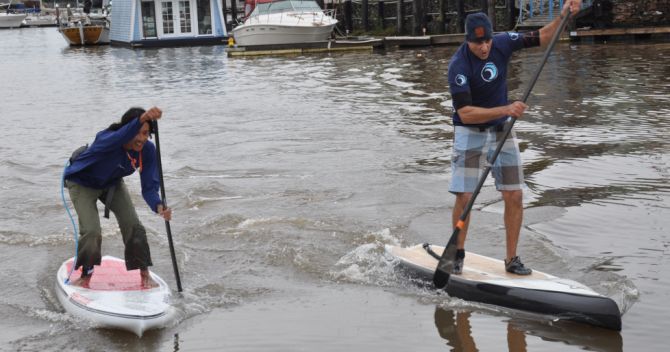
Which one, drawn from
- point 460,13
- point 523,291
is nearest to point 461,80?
point 523,291

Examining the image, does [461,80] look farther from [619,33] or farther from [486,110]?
[619,33]

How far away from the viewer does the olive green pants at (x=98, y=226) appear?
689 cm

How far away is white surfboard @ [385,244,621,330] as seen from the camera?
6316 mm

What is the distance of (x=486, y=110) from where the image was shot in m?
6.59

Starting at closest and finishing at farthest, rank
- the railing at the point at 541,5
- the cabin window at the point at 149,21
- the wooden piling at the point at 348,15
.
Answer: the railing at the point at 541,5, the cabin window at the point at 149,21, the wooden piling at the point at 348,15

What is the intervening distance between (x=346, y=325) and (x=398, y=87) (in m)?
16.2

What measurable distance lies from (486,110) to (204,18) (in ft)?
128

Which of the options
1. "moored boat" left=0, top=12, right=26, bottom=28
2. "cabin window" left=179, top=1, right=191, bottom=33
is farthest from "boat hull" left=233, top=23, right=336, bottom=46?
"moored boat" left=0, top=12, right=26, bottom=28

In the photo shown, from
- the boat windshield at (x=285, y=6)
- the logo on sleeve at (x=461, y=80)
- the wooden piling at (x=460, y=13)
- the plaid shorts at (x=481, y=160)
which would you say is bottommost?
the plaid shorts at (x=481, y=160)

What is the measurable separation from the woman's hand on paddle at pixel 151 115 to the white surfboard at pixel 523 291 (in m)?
2.47

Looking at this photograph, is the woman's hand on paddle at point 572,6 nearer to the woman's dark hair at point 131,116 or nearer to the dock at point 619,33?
the woman's dark hair at point 131,116

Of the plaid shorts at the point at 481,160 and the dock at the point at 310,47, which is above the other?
the dock at the point at 310,47

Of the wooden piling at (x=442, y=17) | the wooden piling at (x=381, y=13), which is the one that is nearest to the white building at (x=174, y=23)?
the wooden piling at (x=381, y=13)

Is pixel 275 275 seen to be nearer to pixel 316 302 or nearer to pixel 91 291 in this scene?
pixel 316 302
